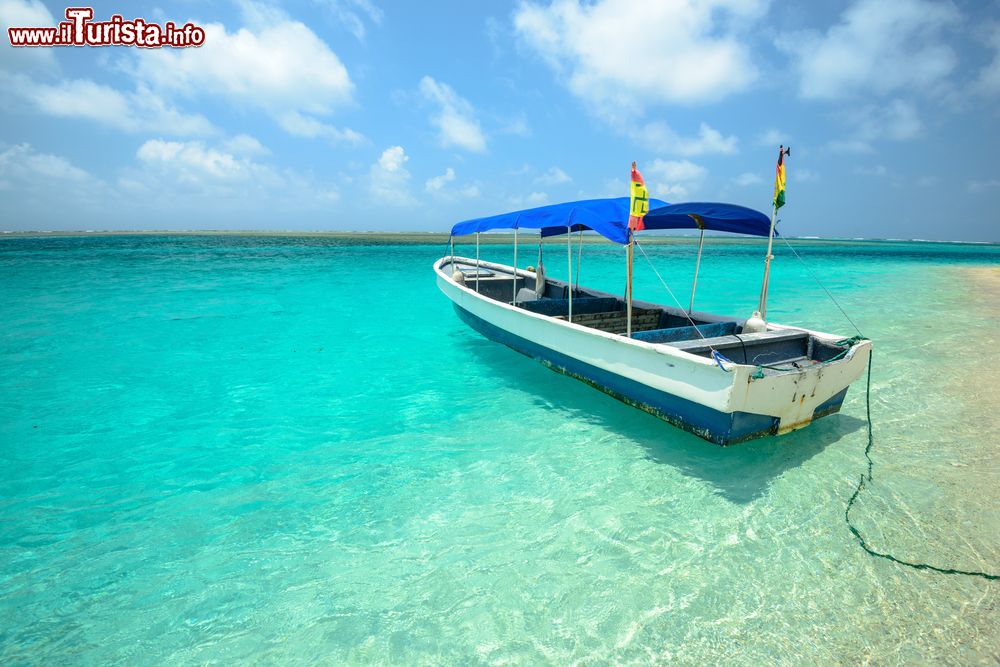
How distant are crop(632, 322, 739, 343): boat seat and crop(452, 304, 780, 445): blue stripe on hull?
0.82 metres

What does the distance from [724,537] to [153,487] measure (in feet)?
19.8

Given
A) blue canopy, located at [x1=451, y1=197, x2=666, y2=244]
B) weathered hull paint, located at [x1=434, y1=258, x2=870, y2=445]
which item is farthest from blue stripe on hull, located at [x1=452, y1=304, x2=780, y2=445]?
blue canopy, located at [x1=451, y1=197, x2=666, y2=244]

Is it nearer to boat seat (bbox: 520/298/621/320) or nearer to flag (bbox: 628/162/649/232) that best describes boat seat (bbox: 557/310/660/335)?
boat seat (bbox: 520/298/621/320)

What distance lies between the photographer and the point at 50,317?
14289mm

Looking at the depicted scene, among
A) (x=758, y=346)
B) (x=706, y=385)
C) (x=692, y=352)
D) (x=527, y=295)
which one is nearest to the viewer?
(x=706, y=385)

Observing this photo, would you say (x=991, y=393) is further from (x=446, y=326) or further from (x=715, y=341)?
(x=446, y=326)

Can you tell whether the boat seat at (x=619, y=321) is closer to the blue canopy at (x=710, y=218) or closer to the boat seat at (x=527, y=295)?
the blue canopy at (x=710, y=218)

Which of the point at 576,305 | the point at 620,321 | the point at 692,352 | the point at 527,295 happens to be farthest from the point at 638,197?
the point at 527,295

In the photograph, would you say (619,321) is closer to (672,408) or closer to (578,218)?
(578,218)

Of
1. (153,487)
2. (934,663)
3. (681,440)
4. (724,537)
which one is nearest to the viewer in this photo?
(934,663)

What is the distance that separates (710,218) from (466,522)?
601 centimetres

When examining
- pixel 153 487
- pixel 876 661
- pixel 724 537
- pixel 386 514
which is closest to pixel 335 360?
pixel 153 487

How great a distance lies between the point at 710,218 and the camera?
24.1 feet

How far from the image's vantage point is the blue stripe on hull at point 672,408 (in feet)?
17.3
